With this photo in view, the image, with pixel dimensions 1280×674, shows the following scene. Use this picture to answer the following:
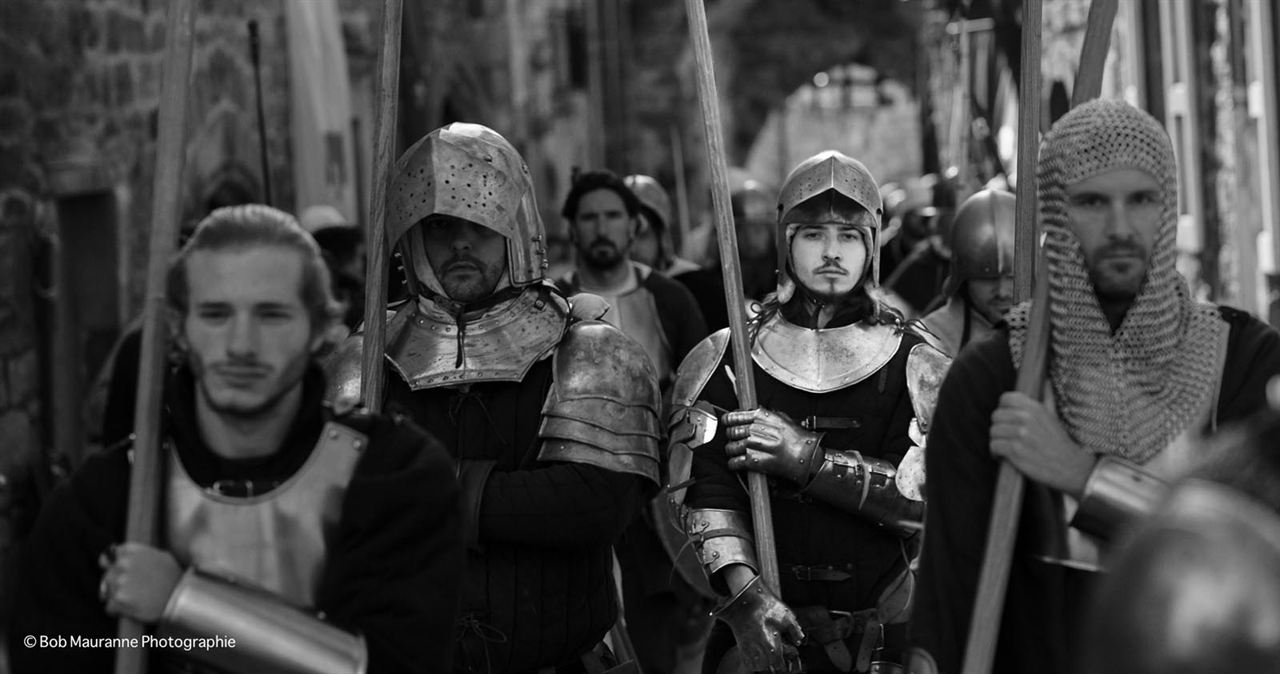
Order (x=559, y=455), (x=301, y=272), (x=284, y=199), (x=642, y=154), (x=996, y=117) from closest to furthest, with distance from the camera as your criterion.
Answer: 1. (x=301, y=272)
2. (x=559, y=455)
3. (x=284, y=199)
4. (x=996, y=117)
5. (x=642, y=154)

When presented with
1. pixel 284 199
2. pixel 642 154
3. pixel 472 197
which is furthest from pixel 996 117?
pixel 642 154

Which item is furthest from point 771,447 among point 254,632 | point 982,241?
point 254,632

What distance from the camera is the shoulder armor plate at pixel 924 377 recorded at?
6148mm

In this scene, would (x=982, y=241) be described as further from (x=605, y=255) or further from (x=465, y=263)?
(x=465, y=263)

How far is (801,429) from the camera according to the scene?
6.11 m

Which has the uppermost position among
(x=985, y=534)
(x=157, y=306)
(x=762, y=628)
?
(x=157, y=306)

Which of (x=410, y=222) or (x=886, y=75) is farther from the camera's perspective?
(x=886, y=75)

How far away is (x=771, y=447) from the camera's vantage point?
Answer: 601 centimetres

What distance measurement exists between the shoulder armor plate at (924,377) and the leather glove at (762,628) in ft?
1.95

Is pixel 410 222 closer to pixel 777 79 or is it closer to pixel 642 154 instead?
pixel 642 154

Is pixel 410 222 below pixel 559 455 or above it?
above

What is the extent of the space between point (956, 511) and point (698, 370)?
2.10 metres

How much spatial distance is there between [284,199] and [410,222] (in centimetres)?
800

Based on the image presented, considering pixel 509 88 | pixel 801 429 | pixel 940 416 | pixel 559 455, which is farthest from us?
pixel 509 88
